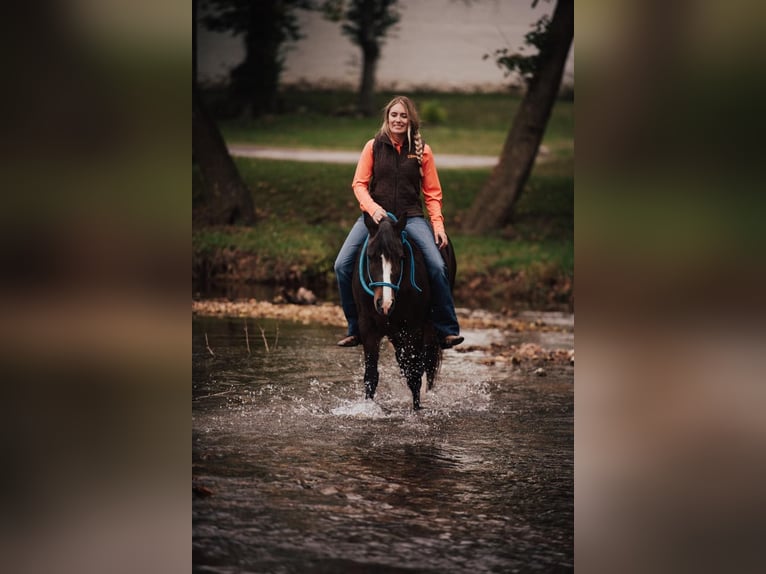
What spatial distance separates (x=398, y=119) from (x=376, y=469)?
279 centimetres

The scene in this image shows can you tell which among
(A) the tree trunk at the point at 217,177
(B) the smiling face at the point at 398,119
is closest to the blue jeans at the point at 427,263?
(B) the smiling face at the point at 398,119

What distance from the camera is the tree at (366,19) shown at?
24.4m

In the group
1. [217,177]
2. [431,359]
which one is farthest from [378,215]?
[217,177]

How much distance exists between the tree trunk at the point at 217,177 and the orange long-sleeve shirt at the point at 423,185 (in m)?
12.0

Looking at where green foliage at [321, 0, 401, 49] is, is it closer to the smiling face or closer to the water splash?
the smiling face

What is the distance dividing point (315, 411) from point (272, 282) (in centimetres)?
954

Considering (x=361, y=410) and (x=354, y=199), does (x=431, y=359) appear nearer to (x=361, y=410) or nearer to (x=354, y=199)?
(x=361, y=410)

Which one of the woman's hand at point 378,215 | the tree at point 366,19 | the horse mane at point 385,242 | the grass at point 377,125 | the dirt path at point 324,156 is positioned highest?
the tree at point 366,19

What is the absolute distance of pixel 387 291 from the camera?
23.5 feet

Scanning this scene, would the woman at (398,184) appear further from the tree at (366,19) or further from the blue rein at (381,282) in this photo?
the tree at (366,19)
